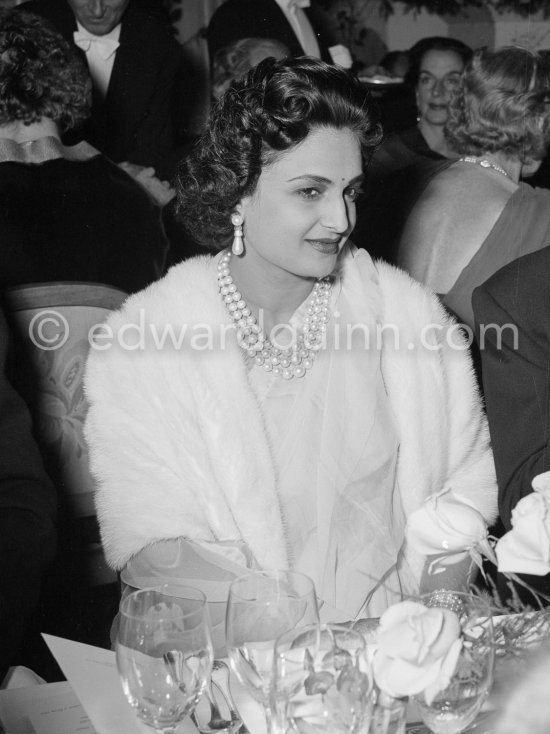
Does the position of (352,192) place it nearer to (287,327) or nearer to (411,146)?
(287,327)

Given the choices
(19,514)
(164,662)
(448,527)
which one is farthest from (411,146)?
(164,662)

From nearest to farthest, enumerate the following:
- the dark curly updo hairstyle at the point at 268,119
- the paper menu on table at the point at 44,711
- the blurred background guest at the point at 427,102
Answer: the paper menu on table at the point at 44,711
the dark curly updo hairstyle at the point at 268,119
the blurred background guest at the point at 427,102

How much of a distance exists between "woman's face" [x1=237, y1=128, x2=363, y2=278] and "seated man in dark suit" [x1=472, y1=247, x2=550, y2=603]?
11.1 inches

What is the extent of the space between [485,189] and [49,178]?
3.33 feet

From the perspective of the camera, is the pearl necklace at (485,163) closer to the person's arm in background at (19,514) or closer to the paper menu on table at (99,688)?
the person's arm in background at (19,514)

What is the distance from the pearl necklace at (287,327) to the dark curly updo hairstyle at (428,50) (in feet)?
2.86

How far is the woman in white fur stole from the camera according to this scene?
1.59 metres

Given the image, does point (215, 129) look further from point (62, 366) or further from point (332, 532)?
point (332, 532)

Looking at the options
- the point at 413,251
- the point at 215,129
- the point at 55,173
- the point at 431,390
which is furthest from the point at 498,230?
the point at 55,173

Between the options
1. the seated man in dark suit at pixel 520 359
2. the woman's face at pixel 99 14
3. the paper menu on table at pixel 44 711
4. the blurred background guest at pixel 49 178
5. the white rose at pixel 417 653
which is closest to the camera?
the white rose at pixel 417 653

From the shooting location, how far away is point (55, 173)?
199cm

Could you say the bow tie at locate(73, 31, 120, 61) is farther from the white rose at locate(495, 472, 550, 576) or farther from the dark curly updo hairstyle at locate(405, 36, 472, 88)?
the white rose at locate(495, 472, 550, 576)

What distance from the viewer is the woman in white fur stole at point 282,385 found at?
1591mm

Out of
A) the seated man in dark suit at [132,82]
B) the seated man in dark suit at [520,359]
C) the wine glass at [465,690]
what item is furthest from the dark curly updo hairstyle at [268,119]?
the wine glass at [465,690]
